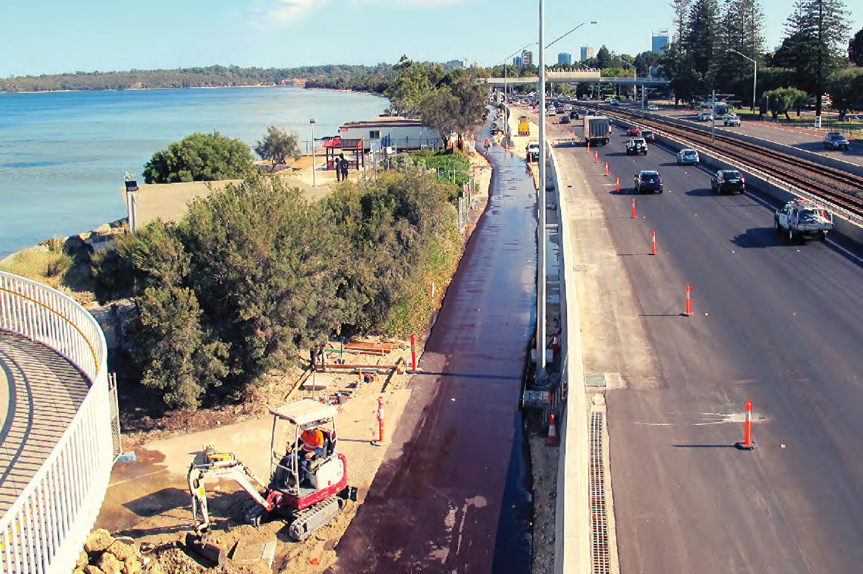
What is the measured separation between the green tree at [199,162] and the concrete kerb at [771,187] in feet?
102

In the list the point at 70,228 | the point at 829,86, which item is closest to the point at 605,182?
the point at 70,228

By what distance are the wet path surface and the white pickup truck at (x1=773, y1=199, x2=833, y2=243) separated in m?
10.2

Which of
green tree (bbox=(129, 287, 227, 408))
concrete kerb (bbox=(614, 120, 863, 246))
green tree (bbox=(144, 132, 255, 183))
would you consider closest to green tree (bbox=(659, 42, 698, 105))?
concrete kerb (bbox=(614, 120, 863, 246))

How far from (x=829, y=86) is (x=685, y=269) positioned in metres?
74.2

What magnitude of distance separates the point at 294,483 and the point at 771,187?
34.1 m

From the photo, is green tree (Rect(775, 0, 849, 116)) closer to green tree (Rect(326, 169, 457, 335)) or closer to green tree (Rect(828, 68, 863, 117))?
green tree (Rect(828, 68, 863, 117))

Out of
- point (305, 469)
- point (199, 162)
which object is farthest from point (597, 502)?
point (199, 162)

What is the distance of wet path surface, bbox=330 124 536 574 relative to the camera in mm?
14273

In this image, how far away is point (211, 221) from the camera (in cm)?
2069

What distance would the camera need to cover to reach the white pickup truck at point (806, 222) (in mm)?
30922

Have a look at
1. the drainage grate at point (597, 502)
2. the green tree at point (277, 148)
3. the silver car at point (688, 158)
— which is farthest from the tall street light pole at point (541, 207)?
the green tree at point (277, 148)

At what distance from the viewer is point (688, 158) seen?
185 feet

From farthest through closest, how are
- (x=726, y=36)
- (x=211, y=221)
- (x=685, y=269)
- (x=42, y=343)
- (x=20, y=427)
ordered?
(x=726, y=36), (x=685, y=269), (x=211, y=221), (x=42, y=343), (x=20, y=427)

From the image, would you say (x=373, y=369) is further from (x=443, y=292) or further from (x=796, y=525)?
(x=796, y=525)
